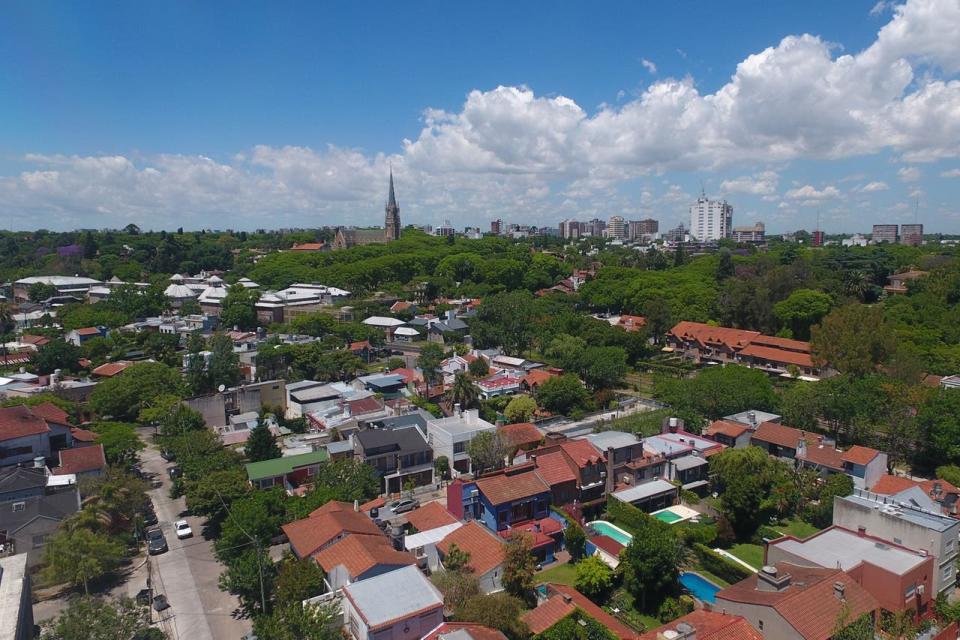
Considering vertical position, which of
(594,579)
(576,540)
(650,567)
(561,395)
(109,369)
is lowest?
(594,579)

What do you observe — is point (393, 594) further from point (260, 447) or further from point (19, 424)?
point (19, 424)

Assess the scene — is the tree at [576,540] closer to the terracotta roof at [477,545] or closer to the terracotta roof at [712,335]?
the terracotta roof at [477,545]

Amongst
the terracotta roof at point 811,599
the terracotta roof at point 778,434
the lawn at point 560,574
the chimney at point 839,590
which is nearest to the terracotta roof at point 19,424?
the lawn at point 560,574

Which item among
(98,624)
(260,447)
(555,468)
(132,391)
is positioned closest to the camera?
(98,624)

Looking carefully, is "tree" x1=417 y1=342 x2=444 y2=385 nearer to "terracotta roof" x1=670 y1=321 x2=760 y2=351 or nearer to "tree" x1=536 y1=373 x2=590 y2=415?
"tree" x1=536 y1=373 x2=590 y2=415

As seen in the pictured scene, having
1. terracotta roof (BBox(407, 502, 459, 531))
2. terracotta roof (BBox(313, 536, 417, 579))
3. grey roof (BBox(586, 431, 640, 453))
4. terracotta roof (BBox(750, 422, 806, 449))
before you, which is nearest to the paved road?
terracotta roof (BBox(313, 536, 417, 579))

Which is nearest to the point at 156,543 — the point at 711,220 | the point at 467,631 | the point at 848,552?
the point at 467,631

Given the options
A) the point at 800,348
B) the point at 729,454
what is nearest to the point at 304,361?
the point at 729,454
